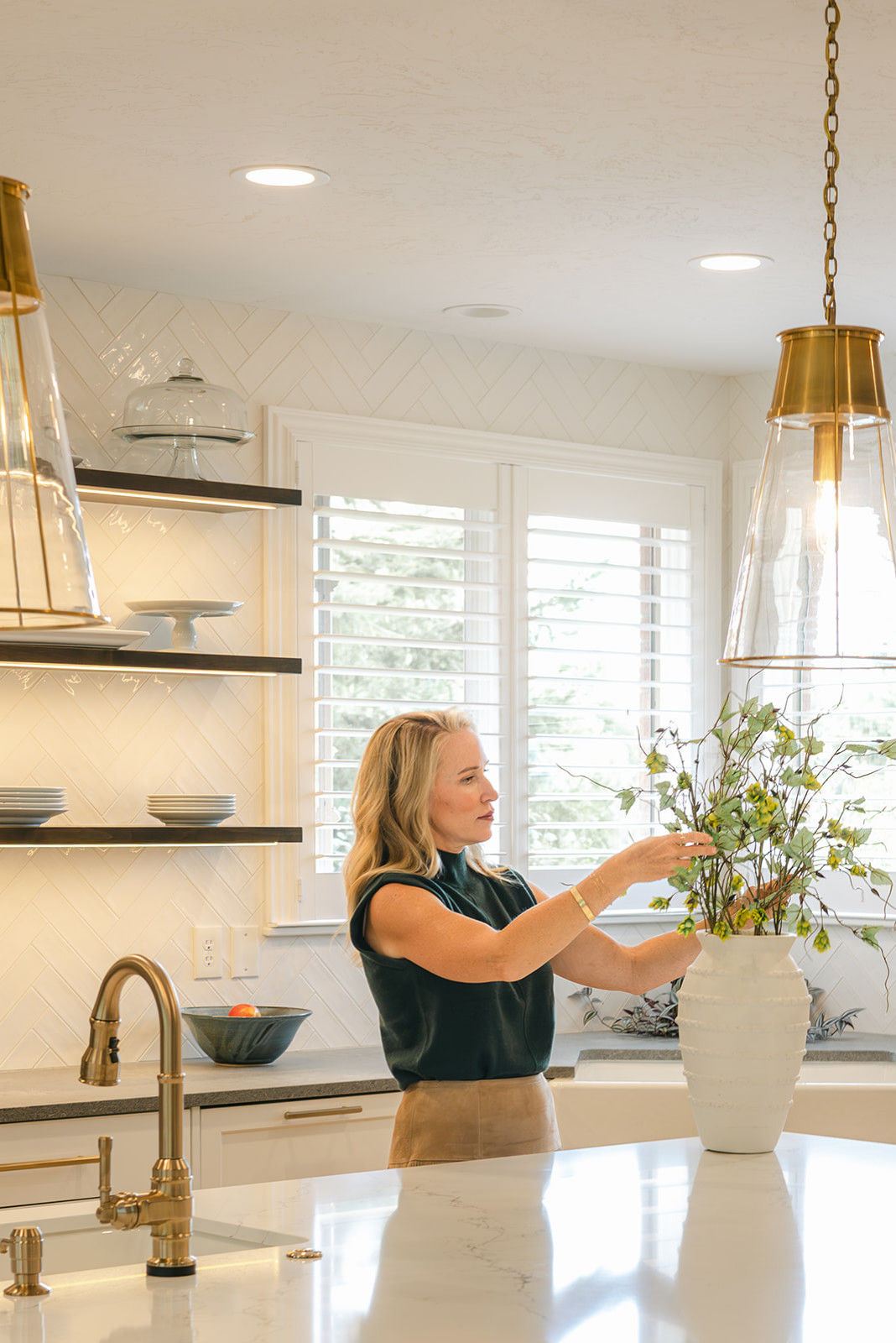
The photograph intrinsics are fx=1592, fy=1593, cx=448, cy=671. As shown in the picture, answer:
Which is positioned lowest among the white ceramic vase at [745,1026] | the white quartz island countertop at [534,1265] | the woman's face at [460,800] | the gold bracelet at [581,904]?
the white quartz island countertop at [534,1265]

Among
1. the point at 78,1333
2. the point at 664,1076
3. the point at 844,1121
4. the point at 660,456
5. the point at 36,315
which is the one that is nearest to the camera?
the point at 36,315

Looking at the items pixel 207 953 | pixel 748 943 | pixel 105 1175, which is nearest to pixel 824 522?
pixel 748 943

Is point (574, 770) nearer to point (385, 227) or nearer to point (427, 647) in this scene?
point (427, 647)

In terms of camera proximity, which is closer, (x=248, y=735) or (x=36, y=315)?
(x=36, y=315)

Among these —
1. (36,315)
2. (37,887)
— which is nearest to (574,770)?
(37,887)

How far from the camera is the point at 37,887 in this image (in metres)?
3.66

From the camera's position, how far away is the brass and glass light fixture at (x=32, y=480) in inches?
43.0

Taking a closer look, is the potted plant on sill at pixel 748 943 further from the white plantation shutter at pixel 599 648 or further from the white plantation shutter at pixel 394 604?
the white plantation shutter at pixel 599 648

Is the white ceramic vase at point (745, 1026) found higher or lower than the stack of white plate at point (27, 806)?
lower

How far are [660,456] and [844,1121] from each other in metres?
2.01

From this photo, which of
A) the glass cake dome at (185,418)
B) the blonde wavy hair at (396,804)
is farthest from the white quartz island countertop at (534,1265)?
the glass cake dome at (185,418)

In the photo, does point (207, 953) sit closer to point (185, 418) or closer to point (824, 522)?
point (185, 418)

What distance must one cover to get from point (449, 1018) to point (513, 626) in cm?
209

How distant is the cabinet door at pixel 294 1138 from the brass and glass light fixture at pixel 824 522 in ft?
6.55
